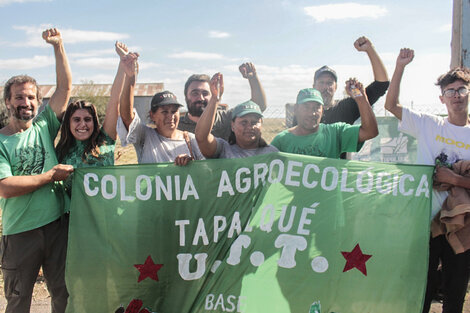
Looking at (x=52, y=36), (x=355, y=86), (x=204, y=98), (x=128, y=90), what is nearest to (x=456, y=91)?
(x=355, y=86)

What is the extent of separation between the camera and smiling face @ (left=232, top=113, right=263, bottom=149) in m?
3.59

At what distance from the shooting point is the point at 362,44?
3.90 metres

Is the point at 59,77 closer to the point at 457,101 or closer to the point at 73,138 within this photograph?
the point at 73,138

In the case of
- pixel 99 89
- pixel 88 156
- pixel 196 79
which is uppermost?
pixel 99 89

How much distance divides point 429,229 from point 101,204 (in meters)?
2.83

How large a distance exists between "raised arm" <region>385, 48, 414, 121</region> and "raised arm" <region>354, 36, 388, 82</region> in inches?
11.1

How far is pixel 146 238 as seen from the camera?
3.46 metres

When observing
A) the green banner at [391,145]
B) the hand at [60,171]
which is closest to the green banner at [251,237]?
the hand at [60,171]

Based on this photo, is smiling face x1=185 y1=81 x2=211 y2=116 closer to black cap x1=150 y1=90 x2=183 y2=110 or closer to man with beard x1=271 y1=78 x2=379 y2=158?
black cap x1=150 y1=90 x2=183 y2=110

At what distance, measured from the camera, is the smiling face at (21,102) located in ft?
10.6

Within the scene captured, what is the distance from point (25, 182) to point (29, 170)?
0.15 meters

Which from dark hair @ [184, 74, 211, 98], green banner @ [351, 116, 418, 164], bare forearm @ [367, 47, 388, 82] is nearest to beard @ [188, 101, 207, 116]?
dark hair @ [184, 74, 211, 98]

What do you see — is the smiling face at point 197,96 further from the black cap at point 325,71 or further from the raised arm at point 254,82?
the black cap at point 325,71

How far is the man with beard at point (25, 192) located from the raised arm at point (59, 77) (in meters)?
0.16
